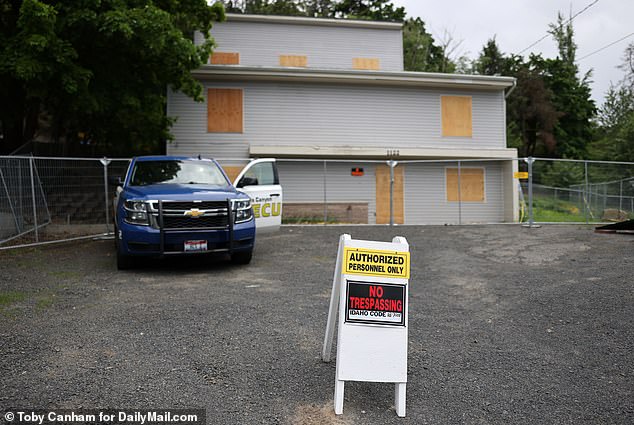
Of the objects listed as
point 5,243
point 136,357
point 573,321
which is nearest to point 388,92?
point 5,243

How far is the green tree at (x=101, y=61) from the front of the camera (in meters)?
12.3

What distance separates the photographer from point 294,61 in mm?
22797

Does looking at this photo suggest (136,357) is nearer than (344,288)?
No

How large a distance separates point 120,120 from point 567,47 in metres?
49.3

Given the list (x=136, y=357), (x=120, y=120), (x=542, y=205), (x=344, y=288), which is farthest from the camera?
(x=542, y=205)

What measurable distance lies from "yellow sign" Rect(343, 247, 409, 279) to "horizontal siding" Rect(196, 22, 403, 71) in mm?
20055

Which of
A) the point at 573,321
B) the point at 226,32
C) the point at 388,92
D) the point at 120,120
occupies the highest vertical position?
the point at 226,32

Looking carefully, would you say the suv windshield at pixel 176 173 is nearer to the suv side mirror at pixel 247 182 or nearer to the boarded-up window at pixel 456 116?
the suv side mirror at pixel 247 182

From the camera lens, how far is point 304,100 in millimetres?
19844

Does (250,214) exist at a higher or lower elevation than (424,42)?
lower

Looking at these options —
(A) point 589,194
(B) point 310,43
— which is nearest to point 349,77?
(B) point 310,43

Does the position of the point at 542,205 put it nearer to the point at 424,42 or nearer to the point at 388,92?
the point at 388,92

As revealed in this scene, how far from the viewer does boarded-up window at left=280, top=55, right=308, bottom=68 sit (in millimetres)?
22703

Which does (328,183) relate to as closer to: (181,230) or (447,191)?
(447,191)
